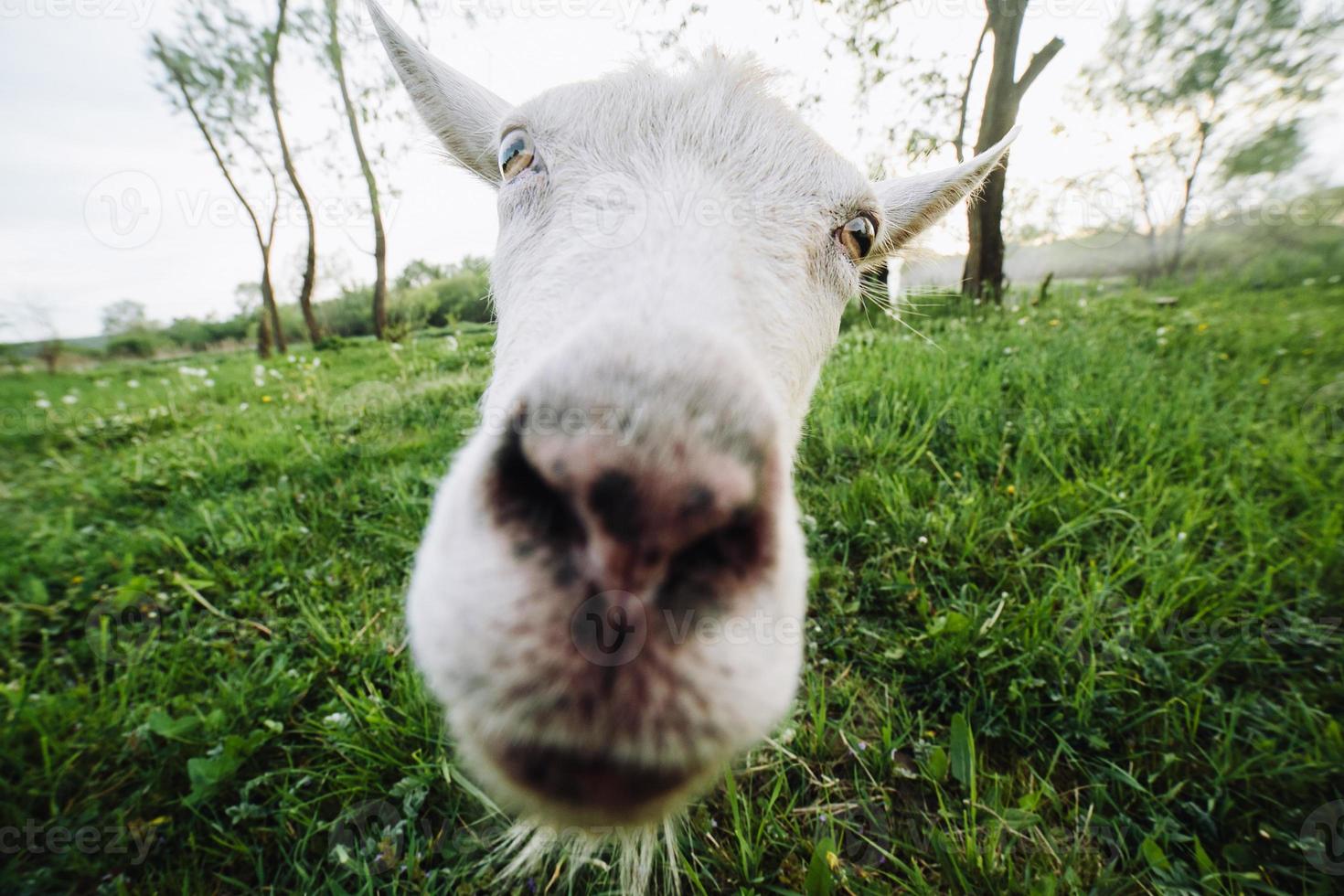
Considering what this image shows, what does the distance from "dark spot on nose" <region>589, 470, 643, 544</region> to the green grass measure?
1522 mm

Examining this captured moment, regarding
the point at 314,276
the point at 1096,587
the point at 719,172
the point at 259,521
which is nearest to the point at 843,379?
the point at 1096,587

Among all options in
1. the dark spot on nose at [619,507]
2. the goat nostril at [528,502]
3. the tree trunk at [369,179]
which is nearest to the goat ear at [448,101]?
the goat nostril at [528,502]

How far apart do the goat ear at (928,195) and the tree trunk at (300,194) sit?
54.0ft

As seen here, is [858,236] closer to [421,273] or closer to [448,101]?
[448,101]

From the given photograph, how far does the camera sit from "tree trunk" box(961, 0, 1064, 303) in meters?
7.98

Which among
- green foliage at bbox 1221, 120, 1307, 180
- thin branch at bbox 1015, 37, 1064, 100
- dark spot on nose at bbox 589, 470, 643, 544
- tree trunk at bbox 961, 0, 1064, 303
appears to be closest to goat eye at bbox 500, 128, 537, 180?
dark spot on nose at bbox 589, 470, 643, 544

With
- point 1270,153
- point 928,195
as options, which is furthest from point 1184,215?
point 928,195

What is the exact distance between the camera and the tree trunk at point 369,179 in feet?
42.0

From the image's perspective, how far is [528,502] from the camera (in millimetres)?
741

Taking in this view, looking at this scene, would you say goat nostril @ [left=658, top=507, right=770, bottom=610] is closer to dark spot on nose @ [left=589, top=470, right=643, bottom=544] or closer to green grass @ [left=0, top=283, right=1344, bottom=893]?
dark spot on nose @ [left=589, top=470, right=643, bottom=544]

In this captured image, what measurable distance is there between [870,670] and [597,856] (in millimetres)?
1362

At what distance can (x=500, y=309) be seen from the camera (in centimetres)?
209

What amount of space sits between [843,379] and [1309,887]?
382 centimetres

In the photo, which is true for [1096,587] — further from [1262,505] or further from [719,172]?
[719,172]
